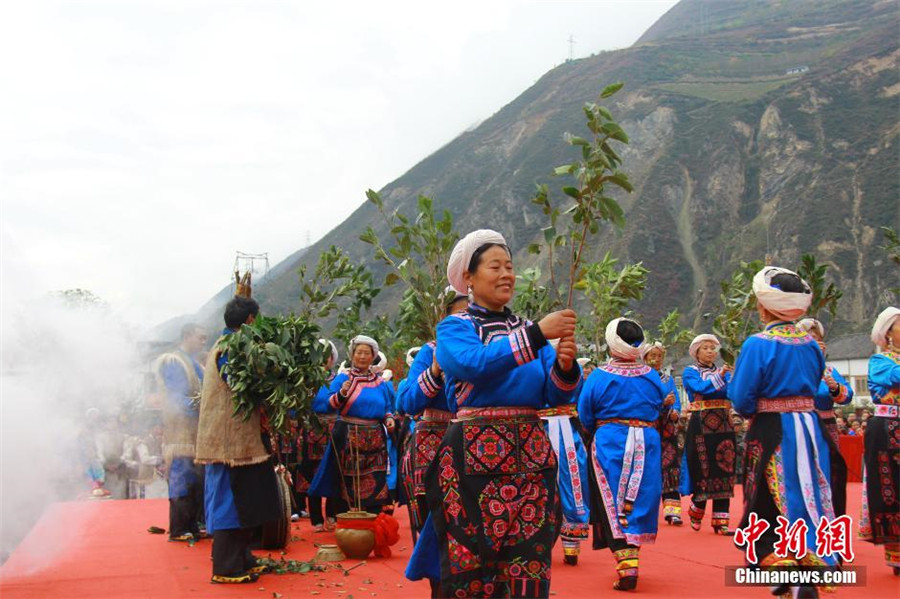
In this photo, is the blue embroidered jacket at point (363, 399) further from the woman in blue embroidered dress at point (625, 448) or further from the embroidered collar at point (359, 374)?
the woman in blue embroidered dress at point (625, 448)

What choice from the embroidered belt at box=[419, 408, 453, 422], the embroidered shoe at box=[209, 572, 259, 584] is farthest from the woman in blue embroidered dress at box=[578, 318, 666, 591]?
the embroidered shoe at box=[209, 572, 259, 584]

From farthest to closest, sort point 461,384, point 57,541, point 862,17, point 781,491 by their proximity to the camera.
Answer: point 862,17 → point 57,541 → point 781,491 → point 461,384

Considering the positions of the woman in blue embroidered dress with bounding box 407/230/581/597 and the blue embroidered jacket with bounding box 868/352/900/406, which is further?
the blue embroidered jacket with bounding box 868/352/900/406

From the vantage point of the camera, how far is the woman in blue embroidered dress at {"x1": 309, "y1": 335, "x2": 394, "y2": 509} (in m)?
9.39

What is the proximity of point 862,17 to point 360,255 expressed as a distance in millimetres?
58940

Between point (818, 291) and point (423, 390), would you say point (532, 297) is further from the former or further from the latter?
point (423, 390)

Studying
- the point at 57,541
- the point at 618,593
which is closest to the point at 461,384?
the point at 618,593

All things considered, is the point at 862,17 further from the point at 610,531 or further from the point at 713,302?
the point at 610,531

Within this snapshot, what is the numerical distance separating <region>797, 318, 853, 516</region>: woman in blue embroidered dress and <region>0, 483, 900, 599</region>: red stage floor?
0.82m

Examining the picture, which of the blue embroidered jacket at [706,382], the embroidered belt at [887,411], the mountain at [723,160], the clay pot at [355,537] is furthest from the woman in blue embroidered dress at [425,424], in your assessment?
the mountain at [723,160]

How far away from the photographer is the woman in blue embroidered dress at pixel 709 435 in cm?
977

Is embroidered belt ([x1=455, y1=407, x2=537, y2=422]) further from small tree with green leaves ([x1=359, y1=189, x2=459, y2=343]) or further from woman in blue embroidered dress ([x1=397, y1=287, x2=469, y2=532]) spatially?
small tree with green leaves ([x1=359, y1=189, x2=459, y2=343])

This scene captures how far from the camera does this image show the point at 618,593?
20.9 feet

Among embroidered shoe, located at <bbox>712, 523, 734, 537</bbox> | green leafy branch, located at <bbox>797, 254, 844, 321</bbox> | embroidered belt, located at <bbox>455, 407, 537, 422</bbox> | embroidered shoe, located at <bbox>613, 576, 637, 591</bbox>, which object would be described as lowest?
embroidered shoe, located at <bbox>712, 523, 734, 537</bbox>
